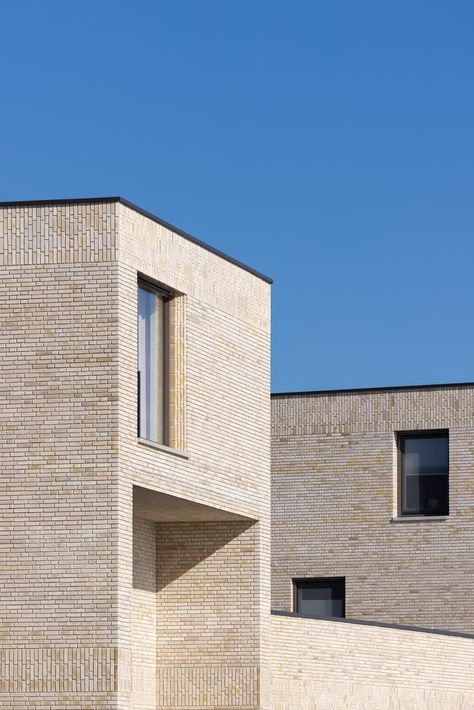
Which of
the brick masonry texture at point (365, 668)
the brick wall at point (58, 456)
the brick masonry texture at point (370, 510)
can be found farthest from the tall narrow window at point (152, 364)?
the brick masonry texture at point (370, 510)

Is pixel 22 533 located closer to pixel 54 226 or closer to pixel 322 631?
pixel 54 226

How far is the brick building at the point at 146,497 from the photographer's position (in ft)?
80.0

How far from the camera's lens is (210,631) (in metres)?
28.1

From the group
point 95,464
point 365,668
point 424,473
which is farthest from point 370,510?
point 95,464

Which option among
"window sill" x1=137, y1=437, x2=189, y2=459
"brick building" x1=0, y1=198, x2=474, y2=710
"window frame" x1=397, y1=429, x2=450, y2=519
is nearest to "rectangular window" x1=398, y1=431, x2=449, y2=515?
"window frame" x1=397, y1=429, x2=450, y2=519

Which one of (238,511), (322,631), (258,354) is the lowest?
(322,631)

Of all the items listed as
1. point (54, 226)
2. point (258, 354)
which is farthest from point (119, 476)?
point (258, 354)

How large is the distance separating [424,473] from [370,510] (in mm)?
1518

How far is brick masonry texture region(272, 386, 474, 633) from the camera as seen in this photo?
39.5 metres

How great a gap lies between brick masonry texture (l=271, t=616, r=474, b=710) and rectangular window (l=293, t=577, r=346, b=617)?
21.1 feet

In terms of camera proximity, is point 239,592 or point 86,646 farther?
point 239,592

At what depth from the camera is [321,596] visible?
40688mm

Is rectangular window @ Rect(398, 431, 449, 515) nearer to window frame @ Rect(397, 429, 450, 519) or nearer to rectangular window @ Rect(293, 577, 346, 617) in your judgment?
window frame @ Rect(397, 429, 450, 519)

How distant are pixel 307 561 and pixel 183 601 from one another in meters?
12.6
